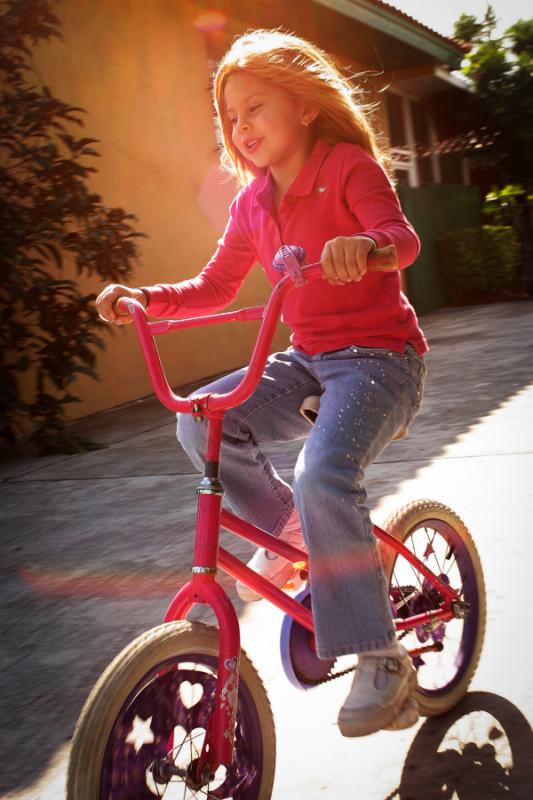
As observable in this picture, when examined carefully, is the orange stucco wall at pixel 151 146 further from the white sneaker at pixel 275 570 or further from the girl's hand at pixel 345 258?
the girl's hand at pixel 345 258

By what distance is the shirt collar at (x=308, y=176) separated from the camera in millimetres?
2556

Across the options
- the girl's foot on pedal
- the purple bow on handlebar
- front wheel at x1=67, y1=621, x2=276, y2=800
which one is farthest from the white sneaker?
the purple bow on handlebar

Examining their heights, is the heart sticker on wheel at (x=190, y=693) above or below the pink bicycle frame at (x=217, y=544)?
below

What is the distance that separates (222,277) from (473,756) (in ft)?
4.77

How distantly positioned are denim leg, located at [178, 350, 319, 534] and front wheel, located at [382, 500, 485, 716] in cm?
32

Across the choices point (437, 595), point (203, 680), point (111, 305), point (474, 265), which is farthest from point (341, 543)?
point (474, 265)

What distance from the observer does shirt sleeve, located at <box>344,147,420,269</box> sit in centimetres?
228

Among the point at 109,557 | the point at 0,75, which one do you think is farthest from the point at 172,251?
the point at 109,557

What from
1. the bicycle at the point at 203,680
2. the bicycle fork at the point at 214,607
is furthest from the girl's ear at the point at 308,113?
the bicycle fork at the point at 214,607

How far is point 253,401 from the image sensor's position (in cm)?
252

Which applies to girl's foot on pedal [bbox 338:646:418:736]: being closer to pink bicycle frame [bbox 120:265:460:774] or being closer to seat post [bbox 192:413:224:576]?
pink bicycle frame [bbox 120:265:460:774]

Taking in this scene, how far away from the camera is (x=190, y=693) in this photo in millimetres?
1982

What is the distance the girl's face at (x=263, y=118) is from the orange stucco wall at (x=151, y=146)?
5843 millimetres

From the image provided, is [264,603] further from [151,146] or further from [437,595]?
[151,146]
